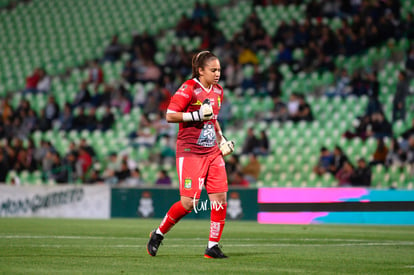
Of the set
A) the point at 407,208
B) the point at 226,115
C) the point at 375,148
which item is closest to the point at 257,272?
the point at 407,208

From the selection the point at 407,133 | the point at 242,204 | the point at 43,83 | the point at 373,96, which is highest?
the point at 43,83

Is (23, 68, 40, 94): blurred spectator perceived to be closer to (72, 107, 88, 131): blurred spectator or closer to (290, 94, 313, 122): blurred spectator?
(72, 107, 88, 131): blurred spectator

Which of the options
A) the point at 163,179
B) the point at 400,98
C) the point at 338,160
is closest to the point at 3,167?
the point at 163,179

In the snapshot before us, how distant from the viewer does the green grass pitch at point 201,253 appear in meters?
7.46

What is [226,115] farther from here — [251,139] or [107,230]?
[107,230]

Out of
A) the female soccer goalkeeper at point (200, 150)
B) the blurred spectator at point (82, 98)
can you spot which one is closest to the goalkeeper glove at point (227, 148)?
the female soccer goalkeeper at point (200, 150)

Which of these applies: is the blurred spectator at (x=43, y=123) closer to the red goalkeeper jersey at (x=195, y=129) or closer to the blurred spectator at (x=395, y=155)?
the blurred spectator at (x=395, y=155)

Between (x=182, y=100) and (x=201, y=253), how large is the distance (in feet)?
6.32

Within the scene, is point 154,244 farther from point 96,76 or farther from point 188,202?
point 96,76

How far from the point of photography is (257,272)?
7.17 m

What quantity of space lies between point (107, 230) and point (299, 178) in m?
7.85

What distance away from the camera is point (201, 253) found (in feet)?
30.7

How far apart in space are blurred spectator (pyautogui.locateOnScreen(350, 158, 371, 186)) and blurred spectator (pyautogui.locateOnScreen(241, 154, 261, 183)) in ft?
9.17

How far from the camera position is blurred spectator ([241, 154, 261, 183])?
2089 cm
